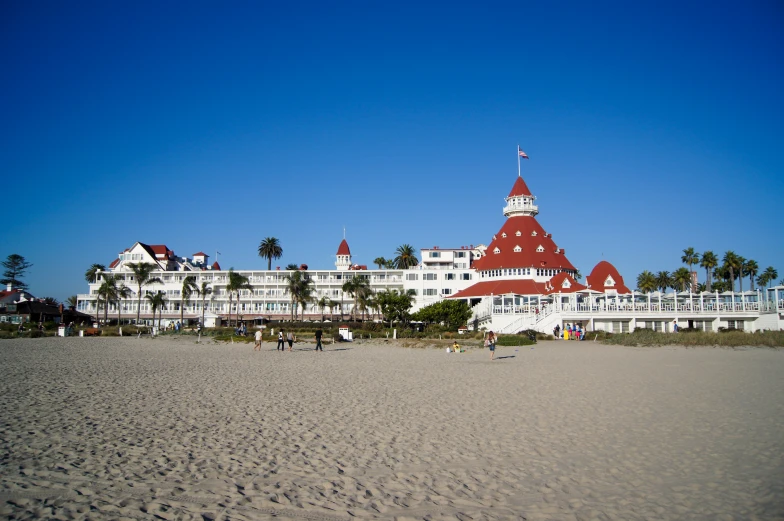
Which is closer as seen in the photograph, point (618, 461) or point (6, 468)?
point (6, 468)

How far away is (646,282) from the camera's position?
97500 millimetres

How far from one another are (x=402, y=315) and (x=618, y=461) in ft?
172

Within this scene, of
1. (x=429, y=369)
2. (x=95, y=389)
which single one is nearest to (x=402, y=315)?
(x=429, y=369)

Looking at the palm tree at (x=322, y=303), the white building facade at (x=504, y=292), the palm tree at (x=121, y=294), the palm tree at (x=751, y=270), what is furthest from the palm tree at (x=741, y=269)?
the palm tree at (x=121, y=294)

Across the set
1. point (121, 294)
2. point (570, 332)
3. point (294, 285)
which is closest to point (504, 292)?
point (570, 332)

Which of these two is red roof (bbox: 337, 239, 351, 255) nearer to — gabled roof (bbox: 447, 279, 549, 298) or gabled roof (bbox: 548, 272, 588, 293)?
gabled roof (bbox: 447, 279, 549, 298)

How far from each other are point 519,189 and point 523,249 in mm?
9727

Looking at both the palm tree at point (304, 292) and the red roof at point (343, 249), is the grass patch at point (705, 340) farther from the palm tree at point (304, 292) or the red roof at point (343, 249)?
the red roof at point (343, 249)

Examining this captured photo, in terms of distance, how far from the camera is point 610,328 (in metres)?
46.3

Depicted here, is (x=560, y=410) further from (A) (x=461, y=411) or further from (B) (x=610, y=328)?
(B) (x=610, y=328)

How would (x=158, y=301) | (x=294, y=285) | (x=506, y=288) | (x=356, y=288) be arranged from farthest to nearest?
1. (x=158, y=301)
2. (x=294, y=285)
3. (x=356, y=288)
4. (x=506, y=288)

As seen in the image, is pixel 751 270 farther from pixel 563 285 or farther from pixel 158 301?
pixel 158 301

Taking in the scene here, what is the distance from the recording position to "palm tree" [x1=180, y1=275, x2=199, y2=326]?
276ft

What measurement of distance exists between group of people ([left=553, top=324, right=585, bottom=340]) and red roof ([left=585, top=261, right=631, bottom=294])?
14.0 m
